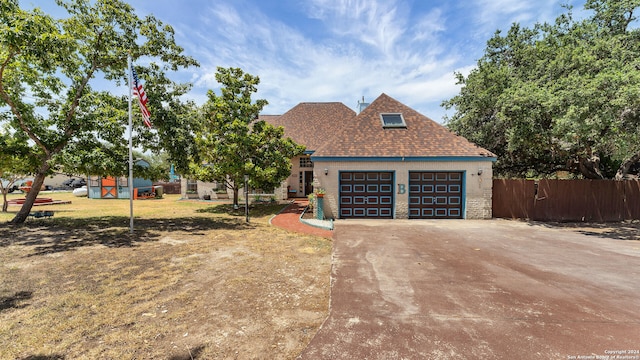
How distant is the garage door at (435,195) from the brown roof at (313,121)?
30.7 feet

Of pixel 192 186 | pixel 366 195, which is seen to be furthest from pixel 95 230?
pixel 192 186

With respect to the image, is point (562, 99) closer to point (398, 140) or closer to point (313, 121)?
point (398, 140)

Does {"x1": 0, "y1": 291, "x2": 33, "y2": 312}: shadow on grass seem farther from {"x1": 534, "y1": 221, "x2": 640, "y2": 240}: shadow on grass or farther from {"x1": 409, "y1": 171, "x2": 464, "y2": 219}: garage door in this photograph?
{"x1": 534, "y1": 221, "x2": 640, "y2": 240}: shadow on grass

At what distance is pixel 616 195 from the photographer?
499 inches

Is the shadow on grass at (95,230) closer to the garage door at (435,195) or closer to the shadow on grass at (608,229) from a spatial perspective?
the garage door at (435,195)

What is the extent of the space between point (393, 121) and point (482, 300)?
11.5 m

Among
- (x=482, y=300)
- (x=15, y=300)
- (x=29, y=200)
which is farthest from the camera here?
(x=29, y=200)

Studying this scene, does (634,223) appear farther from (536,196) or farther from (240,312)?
(240,312)

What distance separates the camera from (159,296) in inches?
188

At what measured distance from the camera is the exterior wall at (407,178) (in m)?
12.7

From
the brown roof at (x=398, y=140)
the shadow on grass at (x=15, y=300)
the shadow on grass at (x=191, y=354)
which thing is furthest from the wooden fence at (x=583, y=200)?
the shadow on grass at (x=15, y=300)

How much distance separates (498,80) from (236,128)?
14800 mm

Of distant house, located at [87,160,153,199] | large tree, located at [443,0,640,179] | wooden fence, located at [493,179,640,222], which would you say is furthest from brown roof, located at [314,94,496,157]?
distant house, located at [87,160,153,199]

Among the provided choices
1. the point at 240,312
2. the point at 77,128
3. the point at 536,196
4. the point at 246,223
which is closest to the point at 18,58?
the point at 77,128
